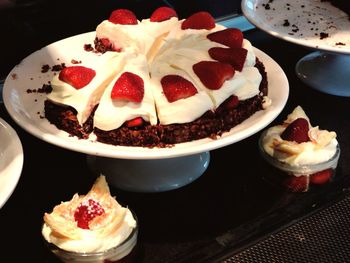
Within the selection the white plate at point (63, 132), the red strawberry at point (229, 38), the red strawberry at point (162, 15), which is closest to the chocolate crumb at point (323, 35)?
the white plate at point (63, 132)

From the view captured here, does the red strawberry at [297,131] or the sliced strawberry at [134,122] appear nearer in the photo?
the sliced strawberry at [134,122]

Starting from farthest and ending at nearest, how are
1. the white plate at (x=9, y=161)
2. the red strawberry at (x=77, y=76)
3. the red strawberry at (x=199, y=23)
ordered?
1. the red strawberry at (x=199, y=23)
2. the red strawberry at (x=77, y=76)
3. the white plate at (x=9, y=161)

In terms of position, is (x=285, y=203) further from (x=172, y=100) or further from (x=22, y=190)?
(x=22, y=190)

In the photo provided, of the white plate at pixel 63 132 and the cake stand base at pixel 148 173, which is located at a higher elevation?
the white plate at pixel 63 132

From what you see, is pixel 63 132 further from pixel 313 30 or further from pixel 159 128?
pixel 313 30

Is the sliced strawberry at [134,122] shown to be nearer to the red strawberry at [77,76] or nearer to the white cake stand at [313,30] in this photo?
the red strawberry at [77,76]

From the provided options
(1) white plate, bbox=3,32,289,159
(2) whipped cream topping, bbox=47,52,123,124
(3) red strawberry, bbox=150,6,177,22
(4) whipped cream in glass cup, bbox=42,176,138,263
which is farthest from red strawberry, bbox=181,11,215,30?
(4) whipped cream in glass cup, bbox=42,176,138,263
